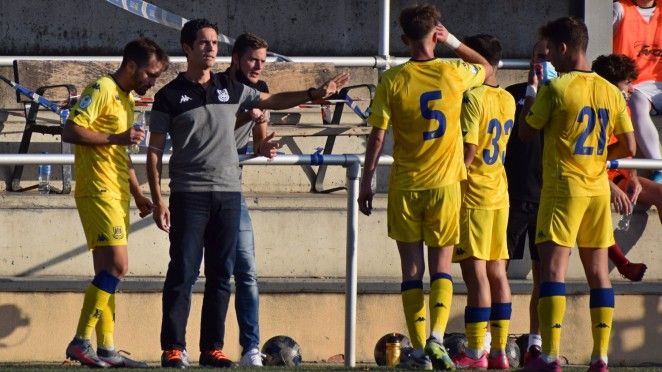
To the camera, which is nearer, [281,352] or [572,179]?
[572,179]

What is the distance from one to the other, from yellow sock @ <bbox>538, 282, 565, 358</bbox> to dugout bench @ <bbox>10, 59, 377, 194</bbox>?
3657 mm

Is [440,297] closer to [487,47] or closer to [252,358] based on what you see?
[252,358]

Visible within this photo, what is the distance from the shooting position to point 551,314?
7867 millimetres

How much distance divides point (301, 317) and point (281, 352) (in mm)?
594

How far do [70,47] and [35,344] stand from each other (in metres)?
4.30

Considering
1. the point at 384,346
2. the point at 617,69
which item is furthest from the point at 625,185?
the point at 384,346

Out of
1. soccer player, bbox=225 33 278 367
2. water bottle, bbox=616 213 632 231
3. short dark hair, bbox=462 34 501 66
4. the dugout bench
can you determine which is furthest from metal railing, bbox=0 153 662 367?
the dugout bench

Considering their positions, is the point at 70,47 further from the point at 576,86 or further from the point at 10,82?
the point at 576,86

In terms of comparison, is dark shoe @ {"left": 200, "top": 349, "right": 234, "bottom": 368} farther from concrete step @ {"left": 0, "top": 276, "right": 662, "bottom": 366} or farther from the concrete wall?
the concrete wall

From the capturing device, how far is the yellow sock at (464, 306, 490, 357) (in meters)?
8.45

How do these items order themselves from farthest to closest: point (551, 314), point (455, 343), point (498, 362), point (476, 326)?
point (455, 343)
point (498, 362)
point (476, 326)
point (551, 314)

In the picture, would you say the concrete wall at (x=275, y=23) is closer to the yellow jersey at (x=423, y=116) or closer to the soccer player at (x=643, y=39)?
the soccer player at (x=643, y=39)

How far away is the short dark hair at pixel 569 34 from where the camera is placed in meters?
7.83

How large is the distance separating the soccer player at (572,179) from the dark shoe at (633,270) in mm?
2141
